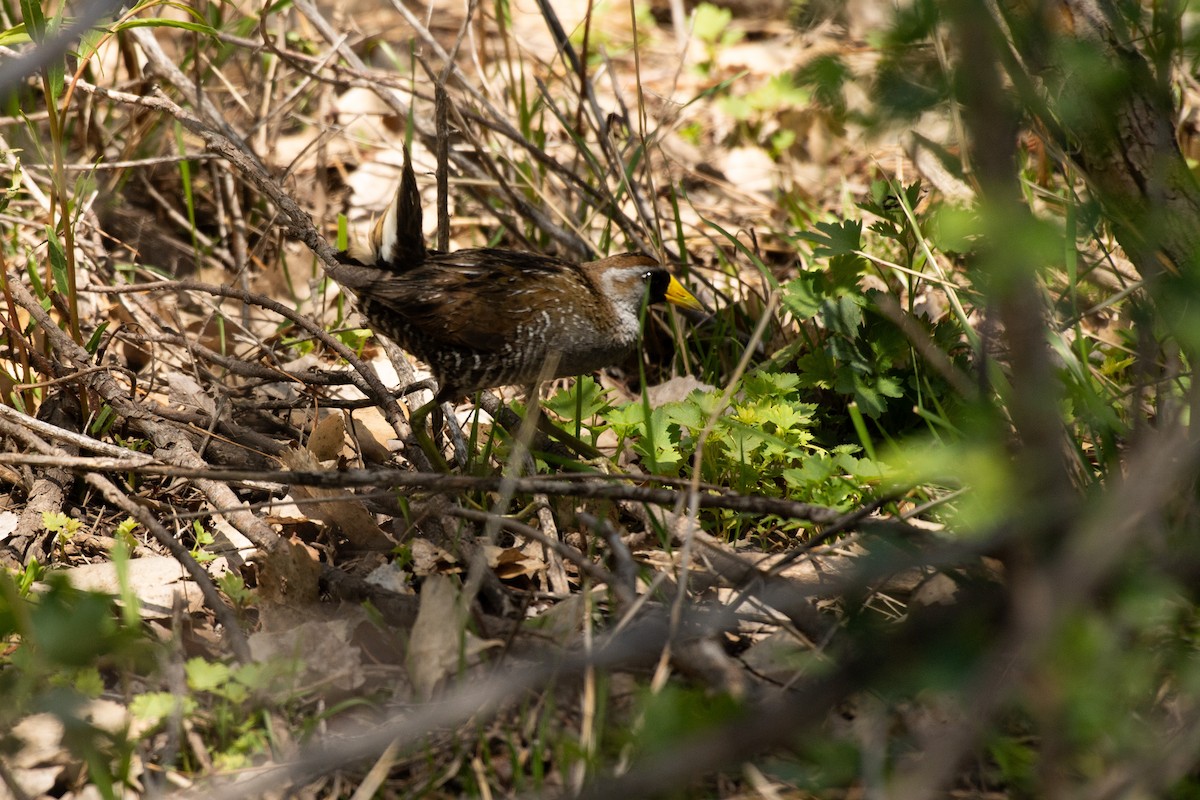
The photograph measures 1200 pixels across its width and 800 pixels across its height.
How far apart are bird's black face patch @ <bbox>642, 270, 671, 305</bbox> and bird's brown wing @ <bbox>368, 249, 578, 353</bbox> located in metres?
0.33

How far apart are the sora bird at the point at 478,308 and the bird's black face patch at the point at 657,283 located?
0.19ft

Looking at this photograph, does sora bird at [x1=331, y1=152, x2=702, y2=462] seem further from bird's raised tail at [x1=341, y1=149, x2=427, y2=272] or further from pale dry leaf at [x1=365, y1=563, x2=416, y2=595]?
pale dry leaf at [x1=365, y1=563, x2=416, y2=595]

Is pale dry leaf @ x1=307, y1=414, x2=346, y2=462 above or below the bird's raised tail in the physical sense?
below

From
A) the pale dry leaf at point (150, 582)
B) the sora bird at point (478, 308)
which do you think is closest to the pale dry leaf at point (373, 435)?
the sora bird at point (478, 308)

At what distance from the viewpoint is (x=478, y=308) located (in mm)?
3701

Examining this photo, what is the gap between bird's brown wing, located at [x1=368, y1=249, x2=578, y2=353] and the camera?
367 centimetres

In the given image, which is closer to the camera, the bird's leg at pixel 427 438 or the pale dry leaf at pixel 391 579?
the pale dry leaf at pixel 391 579

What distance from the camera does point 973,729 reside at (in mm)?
1467

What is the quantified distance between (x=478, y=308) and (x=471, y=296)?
7cm

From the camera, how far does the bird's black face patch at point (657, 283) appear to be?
412cm

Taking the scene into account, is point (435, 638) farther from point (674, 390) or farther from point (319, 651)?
point (674, 390)

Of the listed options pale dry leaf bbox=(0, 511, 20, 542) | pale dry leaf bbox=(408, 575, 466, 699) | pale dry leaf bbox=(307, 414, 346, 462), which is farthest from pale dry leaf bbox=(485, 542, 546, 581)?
pale dry leaf bbox=(0, 511, 20, 542)

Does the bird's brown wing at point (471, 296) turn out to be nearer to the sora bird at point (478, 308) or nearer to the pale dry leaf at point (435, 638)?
the sora bird at point (478, 308)

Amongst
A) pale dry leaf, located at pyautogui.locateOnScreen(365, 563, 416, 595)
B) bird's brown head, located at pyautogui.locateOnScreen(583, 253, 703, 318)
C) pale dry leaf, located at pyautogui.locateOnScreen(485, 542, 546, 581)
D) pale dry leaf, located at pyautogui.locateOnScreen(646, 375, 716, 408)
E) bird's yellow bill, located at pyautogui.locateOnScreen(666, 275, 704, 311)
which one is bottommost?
pale dry leaf, located at pyautogui.locateOnScreen(485, 542, 546, 581)
